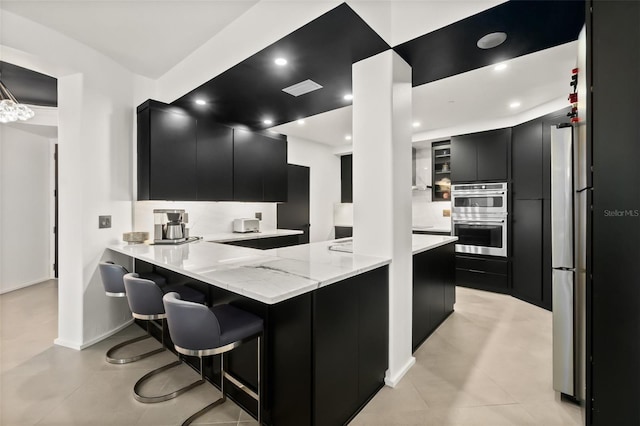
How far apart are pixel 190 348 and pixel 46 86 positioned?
3.90 m

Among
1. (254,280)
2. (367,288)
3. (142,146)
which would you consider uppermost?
(142,146)

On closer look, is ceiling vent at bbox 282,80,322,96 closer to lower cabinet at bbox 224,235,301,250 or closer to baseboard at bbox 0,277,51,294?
lower cabinet at bbox 224,235,301,250

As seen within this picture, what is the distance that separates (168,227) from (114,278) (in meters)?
0.75

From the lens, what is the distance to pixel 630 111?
50.1 inches

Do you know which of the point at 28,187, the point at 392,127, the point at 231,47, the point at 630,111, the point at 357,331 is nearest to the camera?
the point at 630,111

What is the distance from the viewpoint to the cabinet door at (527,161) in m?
3.83

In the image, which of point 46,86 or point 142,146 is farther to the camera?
point 46,86

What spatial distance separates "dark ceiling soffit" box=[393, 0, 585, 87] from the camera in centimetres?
162

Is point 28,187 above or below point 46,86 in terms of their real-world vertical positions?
below

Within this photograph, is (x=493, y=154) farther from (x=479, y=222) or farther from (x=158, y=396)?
(x=158, y=396)

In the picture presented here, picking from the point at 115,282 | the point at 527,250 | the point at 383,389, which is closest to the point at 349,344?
the point at 383,389

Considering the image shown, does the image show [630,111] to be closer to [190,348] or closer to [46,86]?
[190,348]

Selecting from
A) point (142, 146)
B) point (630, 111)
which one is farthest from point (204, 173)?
point (630, 111)

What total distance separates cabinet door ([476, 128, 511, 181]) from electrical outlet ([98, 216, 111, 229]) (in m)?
4.96
